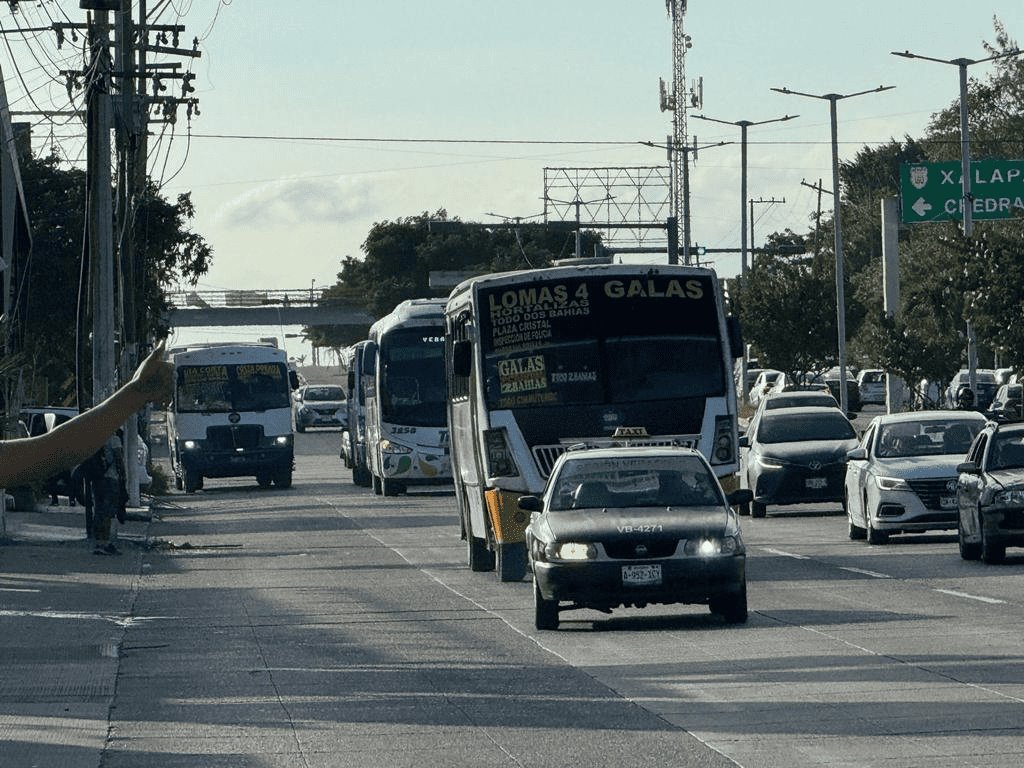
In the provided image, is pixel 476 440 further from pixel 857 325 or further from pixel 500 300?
pixel 857 325

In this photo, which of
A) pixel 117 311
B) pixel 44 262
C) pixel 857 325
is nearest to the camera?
pixel 117 311

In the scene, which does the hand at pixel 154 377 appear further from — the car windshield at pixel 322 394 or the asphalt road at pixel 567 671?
the car windshield at pixel 322 394

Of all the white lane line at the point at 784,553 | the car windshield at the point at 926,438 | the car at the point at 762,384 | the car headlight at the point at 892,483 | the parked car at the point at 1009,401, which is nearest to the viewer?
the white lane line at the point at 784,553

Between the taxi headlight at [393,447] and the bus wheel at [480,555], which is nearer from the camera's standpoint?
the bus wheel at [480,555]

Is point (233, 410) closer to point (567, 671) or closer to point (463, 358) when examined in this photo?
point (463, 358)

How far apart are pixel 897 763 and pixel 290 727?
12.4 feet

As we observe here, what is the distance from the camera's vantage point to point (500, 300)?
79.5ft

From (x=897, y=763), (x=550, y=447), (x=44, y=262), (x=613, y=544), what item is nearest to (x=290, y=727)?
(x=897, y=763)

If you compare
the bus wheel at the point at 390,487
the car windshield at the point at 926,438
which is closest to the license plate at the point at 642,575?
the car windshield at the point at 926,438

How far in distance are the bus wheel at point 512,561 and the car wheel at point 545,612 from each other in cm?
511

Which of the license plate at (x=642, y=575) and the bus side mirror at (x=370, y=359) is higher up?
the bus side mirror at (x=370, y=359)

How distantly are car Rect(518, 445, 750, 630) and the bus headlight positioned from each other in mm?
4062

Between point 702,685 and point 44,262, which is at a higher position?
point 44,262

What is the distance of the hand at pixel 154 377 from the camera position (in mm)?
6102
